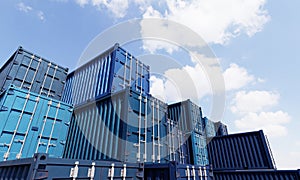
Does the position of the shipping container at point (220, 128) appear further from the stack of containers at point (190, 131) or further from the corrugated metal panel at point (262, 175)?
the corrugated metal panel at point (262, 175)

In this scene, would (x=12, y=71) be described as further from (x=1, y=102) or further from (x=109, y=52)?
(x=109, y=52)

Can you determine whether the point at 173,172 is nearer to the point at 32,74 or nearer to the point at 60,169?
the point at 60,169

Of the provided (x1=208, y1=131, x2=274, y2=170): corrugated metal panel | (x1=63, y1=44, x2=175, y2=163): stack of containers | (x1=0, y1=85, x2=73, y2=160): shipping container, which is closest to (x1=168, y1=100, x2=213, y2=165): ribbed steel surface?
(x1=208, y1=131, x2=274, y2=170): corrugated metal panel

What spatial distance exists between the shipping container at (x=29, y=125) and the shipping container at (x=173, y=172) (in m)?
4.89

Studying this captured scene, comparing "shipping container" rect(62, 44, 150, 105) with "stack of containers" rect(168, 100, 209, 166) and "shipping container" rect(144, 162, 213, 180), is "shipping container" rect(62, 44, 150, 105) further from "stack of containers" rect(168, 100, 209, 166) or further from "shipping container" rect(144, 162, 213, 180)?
"stack of containers" rect(168, 100, 209, 166)

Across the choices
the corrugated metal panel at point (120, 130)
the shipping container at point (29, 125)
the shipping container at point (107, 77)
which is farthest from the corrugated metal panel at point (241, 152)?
the shipping container at point (29, 125)

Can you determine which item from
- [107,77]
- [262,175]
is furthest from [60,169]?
[262,175]

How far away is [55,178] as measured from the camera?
126 inches

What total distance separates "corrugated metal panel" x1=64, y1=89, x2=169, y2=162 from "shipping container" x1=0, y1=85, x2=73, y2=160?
2.75 feet

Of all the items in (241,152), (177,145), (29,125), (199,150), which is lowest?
(241,152)

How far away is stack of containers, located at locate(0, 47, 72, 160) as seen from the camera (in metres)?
6.25

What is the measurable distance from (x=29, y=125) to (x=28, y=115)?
453mm

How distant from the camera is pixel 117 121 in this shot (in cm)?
655

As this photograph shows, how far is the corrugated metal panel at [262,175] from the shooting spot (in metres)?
7.32
